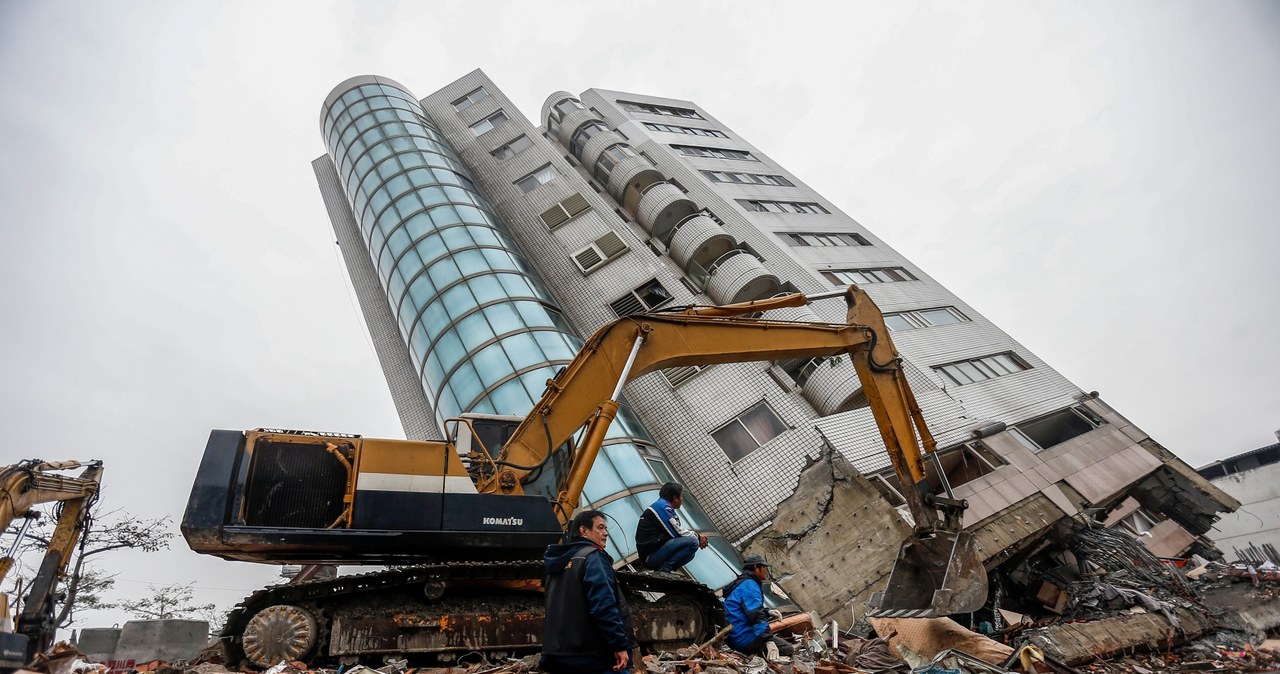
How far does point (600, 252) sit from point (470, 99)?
14.8 metres

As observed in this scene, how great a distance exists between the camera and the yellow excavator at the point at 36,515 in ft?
30.0

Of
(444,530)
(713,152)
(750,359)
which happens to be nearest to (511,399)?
(750,359)

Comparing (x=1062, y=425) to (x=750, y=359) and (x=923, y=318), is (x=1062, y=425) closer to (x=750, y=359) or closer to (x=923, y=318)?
(x=923, y=318)

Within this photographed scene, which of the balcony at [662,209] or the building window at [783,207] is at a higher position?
the building window at [783,207]

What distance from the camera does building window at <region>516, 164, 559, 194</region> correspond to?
26006 mm

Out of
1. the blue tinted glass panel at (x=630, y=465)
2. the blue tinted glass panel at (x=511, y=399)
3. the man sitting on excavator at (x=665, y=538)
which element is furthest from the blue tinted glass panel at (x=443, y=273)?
the man sitting on excavator at (x=665, y=538)

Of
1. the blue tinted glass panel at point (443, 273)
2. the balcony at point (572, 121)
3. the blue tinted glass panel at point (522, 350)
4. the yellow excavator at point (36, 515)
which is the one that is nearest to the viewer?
the yellow excavator at point (36, 515)

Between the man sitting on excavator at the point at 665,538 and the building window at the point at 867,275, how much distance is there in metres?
17.1

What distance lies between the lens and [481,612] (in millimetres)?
6535

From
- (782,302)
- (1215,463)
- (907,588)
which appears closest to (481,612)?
(907,588)

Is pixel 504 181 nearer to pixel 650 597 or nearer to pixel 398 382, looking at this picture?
pixel 398 382

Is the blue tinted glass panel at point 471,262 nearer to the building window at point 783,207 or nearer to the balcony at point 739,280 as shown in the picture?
the balcony at point 739,280

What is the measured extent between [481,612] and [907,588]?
17.4 feet

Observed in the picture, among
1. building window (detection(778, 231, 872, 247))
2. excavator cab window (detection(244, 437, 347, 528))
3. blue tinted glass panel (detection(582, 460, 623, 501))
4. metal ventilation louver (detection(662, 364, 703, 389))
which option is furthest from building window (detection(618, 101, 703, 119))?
excavator cab window (detection(244, 437, 347, 528))
